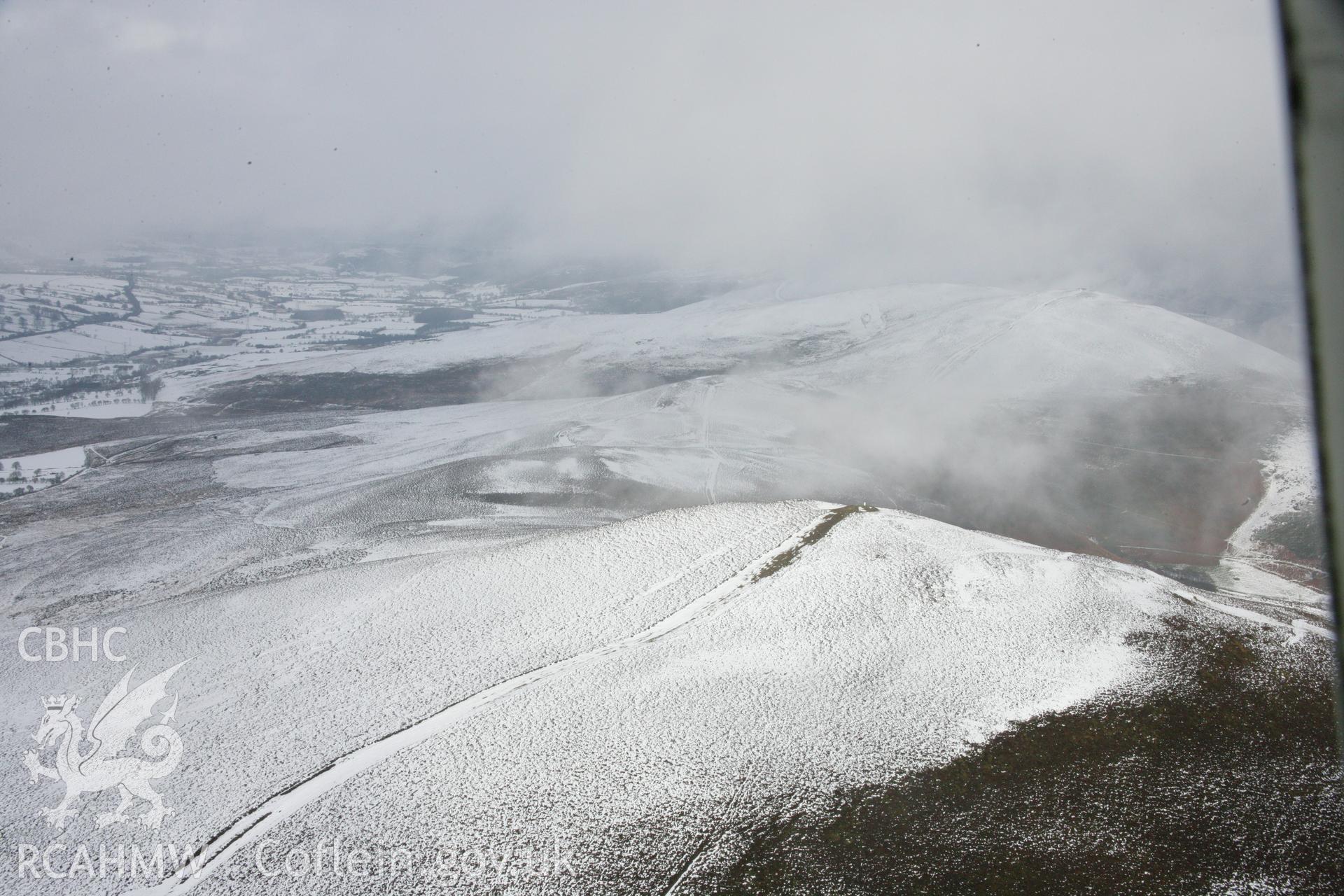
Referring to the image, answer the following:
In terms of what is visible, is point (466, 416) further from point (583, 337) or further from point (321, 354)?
point (321, 354)

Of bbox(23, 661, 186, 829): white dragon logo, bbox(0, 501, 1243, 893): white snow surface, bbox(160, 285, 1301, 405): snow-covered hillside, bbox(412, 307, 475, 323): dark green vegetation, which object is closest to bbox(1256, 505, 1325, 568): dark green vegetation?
bbox(0, 501, 1243, 893): white snow surface

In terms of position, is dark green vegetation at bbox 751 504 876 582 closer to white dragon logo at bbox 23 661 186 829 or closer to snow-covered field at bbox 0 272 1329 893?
snow-covered field at bbox 0 272 1329 893

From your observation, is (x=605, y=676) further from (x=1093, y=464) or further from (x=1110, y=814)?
(x=1093, y=464)

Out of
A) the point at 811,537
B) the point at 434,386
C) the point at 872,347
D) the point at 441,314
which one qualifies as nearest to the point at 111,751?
the point at 811,537

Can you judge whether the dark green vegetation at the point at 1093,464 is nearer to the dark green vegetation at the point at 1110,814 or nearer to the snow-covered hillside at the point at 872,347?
the snow-covered hillside at the point at 872,347

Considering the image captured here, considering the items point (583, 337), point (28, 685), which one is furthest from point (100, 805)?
point (583, 337)

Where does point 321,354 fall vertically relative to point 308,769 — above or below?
above
